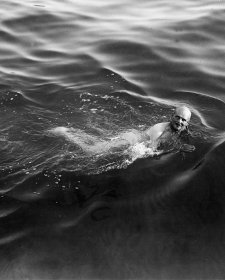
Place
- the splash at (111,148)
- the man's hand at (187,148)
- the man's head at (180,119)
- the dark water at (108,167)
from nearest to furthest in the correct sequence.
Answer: the dark water at (108,167)
the man's head at (180,119)
the splash at (111,148)
the man's hand at (187,148)

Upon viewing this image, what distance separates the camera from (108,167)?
734 cm

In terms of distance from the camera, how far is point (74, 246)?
20.0ft

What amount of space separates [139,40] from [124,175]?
23.3ft

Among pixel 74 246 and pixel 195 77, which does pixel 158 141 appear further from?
pixel 195 77

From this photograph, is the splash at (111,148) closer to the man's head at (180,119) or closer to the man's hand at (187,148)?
the man's hand at (187,148)

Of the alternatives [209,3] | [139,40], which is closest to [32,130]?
[139,40]

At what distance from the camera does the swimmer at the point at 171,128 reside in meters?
7.22

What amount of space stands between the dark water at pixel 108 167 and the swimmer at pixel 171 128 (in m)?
0.24

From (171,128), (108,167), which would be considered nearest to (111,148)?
(108,167)

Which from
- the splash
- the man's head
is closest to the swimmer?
the man's head

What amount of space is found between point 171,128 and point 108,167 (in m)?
1.33

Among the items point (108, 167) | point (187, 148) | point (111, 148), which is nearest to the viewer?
point (108, 167)

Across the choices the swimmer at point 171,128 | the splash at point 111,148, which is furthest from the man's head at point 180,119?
the splash at point 111,148

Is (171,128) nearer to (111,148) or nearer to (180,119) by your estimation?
(180,119)
